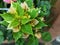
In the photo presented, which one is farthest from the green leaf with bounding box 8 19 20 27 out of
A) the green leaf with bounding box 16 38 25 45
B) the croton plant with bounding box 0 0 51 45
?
the green leaf with bounding box 16 38 25 45

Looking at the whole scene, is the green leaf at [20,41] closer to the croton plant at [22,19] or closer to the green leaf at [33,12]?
the croton plant at [22,19]

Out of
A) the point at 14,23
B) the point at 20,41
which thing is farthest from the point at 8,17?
the point at 20,41

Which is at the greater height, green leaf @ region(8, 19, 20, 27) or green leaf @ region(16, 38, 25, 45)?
green leaf @ region(8, 19, 20, 27)

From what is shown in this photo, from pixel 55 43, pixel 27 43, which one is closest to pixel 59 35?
pixel 55 43

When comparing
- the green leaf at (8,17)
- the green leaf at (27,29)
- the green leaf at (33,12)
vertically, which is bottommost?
the green leaf at (27,29)

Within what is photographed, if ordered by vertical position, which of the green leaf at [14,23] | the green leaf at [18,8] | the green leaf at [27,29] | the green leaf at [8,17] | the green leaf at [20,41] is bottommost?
the green leaf at [20,41]

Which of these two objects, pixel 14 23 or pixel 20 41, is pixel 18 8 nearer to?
pixel 14 23

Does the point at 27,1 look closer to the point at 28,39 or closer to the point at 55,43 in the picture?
the point at 28,39

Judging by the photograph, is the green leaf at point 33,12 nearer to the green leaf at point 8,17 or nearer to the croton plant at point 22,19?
the croton plant at point 22,19

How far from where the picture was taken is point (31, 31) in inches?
41.6

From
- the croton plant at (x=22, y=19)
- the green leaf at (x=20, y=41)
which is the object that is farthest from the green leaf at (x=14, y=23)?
the green leaf at (x=20, y=41)

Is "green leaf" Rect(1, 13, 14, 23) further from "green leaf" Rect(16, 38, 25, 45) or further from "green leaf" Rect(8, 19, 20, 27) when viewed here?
"green leaf" Rect(16, 38, 25, 45)

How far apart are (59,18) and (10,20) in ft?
3.15

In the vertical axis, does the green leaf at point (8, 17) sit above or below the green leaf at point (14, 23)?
above
